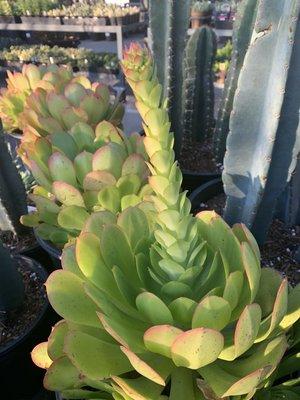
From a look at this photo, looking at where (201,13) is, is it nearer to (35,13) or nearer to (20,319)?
(35,13)

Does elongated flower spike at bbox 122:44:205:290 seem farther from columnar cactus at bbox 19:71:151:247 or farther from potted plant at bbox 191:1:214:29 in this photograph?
potted plant at bbox 191:1:214:29

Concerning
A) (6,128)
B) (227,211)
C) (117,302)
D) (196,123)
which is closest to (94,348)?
(117,302)

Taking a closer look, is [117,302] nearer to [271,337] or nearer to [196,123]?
[271,337]

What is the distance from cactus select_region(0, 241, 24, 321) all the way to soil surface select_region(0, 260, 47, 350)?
0.07 ft

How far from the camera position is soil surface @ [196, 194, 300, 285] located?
0.97 m

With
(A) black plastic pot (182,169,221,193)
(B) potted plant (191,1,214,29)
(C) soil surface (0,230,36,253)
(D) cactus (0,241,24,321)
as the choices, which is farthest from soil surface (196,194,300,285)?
(B) potted plant (191,1,214,29)

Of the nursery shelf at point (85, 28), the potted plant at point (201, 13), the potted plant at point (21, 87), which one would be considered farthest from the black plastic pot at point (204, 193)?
the potted plant at point (201, 13)

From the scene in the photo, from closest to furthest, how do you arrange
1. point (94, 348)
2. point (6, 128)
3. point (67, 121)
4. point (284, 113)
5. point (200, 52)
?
point (94, 348) < point (284, 113) < point (67, 121) < point (200, 52) < point (6, 128)

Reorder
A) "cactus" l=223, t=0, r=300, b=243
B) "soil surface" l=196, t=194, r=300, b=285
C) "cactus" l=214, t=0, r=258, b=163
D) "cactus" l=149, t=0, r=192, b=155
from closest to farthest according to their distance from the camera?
"cactus" l=223, t=0, r=300, b=243
"soil surface" l=196, t=194, r=300, b=285
"cactus" l=214, t=0, r=258, b=163
"cactus" l=149, t=0, r=192, b=155

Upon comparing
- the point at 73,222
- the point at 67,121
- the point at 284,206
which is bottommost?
the point at 284,206

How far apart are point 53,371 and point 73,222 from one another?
36 centimetres

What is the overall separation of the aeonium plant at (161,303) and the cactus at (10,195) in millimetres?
612

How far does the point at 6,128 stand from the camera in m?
1.83

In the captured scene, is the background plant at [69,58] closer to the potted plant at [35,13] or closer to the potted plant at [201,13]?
the potted plant at [35,13]
